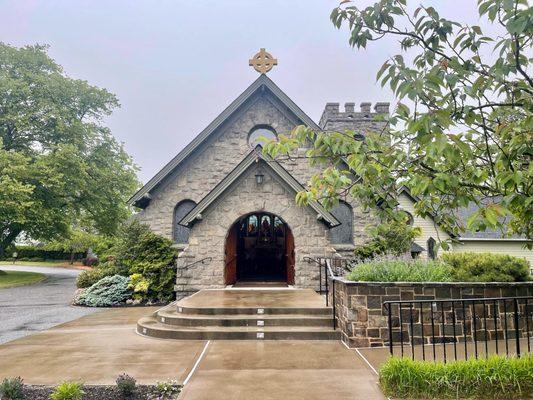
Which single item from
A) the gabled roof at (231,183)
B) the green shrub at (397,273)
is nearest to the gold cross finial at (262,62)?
the gabled roof at (231,183)

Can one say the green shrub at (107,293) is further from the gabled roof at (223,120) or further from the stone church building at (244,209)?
the gabled roof at (223,120)

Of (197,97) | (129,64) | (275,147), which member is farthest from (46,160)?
(197,97)

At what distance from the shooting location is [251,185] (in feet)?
42.7

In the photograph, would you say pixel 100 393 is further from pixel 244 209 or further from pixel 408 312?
pixel 244 209

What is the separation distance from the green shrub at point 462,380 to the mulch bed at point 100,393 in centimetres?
273

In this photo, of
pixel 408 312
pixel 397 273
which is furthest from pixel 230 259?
pixel 408 312

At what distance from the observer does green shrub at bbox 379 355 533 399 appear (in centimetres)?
454

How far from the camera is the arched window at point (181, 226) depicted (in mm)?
15544

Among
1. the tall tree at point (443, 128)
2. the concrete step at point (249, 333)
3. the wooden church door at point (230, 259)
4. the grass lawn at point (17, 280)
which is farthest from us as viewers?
the grass lawn at point (17, 280)

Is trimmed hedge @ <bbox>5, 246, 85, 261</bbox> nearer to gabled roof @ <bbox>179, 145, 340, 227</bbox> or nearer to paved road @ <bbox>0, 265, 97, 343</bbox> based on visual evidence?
paved road @ <bbox>0, 265, 97, 343</bbox>

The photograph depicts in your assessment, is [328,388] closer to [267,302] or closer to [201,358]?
[201,358]

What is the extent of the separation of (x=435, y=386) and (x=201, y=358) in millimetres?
3610

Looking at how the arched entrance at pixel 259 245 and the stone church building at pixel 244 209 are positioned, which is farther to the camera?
Result: the arched entrance at pixel 259 245

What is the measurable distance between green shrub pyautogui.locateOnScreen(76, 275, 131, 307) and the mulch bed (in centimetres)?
850
